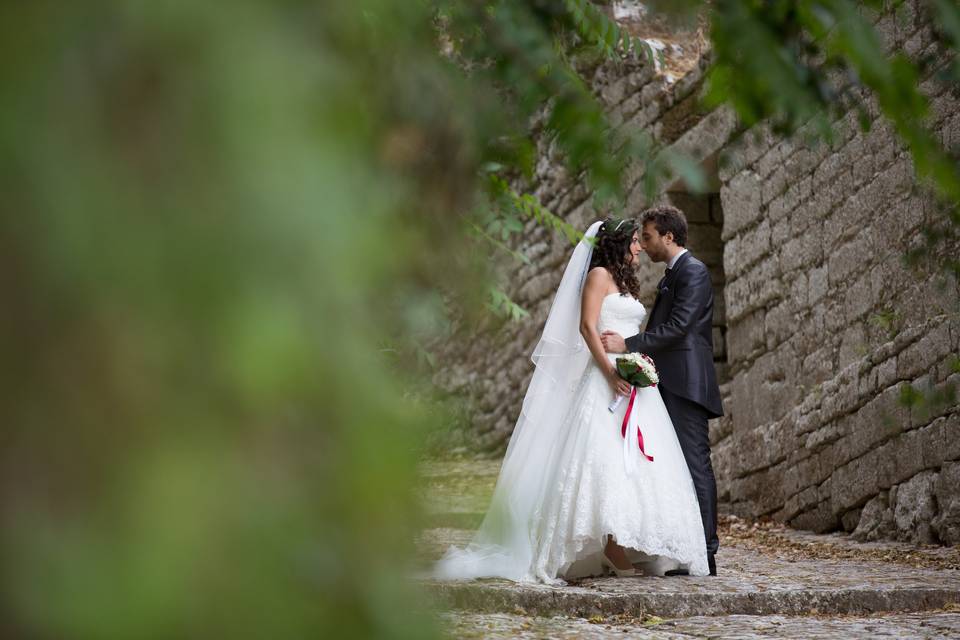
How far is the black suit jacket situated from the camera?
507 centimetres

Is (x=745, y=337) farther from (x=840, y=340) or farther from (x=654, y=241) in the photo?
(x=654, y=241)

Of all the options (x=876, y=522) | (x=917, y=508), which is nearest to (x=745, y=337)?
(x=876, y=522)

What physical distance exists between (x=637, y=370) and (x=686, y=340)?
44cm

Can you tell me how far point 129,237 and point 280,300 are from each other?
1.8 inches

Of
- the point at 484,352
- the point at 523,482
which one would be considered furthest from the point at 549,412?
the point at 484,352

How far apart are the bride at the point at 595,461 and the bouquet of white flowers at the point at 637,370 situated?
6 cm

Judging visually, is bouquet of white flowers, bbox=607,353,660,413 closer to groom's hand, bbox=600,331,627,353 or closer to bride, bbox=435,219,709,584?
bride, bbox=435,219,709,584

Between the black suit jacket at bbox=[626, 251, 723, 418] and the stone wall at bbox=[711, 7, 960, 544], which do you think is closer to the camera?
the black suit jacket at bbox=[626, 251, 723, 418]

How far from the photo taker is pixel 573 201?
31.5 ft

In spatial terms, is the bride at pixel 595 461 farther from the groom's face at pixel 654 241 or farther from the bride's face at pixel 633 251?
the groom's face at pixel 654 241

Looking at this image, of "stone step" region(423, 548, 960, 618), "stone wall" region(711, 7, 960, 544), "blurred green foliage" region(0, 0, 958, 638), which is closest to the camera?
"blurred green foliage" region(0, 0, 958, 638)

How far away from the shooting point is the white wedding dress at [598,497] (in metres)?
4.66

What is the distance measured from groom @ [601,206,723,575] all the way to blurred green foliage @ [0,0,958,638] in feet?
15.6

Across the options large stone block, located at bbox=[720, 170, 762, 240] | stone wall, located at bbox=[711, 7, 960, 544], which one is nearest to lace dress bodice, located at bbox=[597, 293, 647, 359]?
stone wall, located at bbox=[711, 7, 960, 544]
